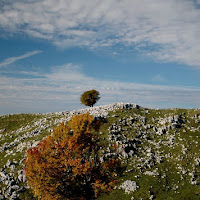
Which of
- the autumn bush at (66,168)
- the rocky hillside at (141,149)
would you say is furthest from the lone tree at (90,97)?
the autumn bush at (66,168)

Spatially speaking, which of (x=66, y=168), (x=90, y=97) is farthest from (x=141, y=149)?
(x=90, y=97)

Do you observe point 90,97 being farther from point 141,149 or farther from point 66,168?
point 66,168

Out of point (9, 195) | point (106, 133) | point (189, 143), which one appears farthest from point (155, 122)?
point (9, 195)

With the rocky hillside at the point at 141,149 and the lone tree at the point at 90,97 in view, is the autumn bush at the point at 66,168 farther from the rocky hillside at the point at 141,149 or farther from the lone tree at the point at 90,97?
the lone tree at the point at 90,97

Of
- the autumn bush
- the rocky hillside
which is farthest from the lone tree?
the autumn bush

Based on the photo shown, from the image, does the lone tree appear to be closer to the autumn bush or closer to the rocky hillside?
the rocky hillside

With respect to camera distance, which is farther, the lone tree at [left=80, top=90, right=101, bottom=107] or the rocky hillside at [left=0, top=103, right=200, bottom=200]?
the lone tree at [left=80, top=90, right=101, bottom=107]

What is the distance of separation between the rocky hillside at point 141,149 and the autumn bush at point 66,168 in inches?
405

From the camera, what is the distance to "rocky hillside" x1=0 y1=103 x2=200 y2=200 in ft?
105

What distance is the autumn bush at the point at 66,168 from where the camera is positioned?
20.9 metres

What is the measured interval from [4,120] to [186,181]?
6220 cm

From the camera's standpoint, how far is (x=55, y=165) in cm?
2128

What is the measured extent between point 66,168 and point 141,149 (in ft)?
76.3

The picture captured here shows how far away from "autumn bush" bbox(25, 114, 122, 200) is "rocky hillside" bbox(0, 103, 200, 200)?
33.8 ft
